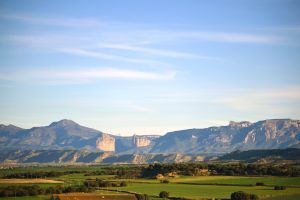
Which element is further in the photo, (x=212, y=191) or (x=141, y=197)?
(x=212, y=191)

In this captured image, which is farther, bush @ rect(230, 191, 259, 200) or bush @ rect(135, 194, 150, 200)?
bush @ rect(135, 194, 150, 200)

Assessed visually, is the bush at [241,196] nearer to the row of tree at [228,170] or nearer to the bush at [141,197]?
the bush at [141,197]

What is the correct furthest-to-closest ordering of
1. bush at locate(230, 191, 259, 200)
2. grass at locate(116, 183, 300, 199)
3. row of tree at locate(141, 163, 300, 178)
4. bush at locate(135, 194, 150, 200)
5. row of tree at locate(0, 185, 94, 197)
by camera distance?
row of tree at locate(141, 163, 300, 178) → row of tree at locate(0, 185, 94, 197) → grass at locate(116, 183, 300, 199) → bush at locate(135, 194, 150, 200) → bush at locate(230, 191, 259, 200)

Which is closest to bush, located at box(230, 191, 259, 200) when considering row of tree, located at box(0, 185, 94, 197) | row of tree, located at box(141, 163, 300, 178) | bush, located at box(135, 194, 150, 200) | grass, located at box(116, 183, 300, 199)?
grass, located at box(116, 183, 300, 199)

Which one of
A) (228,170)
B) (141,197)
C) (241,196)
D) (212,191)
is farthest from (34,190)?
(228,170)

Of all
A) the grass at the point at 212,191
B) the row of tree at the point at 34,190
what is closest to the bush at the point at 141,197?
the grass at the point at 212,191

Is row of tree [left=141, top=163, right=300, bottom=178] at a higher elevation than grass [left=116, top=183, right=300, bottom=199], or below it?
higher

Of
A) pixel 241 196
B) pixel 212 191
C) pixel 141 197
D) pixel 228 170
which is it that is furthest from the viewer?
pixel 228 170

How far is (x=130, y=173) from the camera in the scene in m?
194

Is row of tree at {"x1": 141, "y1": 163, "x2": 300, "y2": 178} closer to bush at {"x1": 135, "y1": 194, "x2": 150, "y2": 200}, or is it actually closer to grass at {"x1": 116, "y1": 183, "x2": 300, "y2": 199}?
grass at {"x1": 116, "y1": 183, "x2": 300, "y2": 199}

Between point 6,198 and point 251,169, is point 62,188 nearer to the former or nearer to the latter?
point 6,198

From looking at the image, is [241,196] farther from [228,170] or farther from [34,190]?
[228,170]

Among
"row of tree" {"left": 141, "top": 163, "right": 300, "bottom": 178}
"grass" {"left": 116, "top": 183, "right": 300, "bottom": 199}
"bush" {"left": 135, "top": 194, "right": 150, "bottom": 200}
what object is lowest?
"bush" {"left": 135, "top": 194, "right": 150, "bottom": 200}

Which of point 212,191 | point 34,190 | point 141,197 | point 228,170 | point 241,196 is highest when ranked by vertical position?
point 228,170
